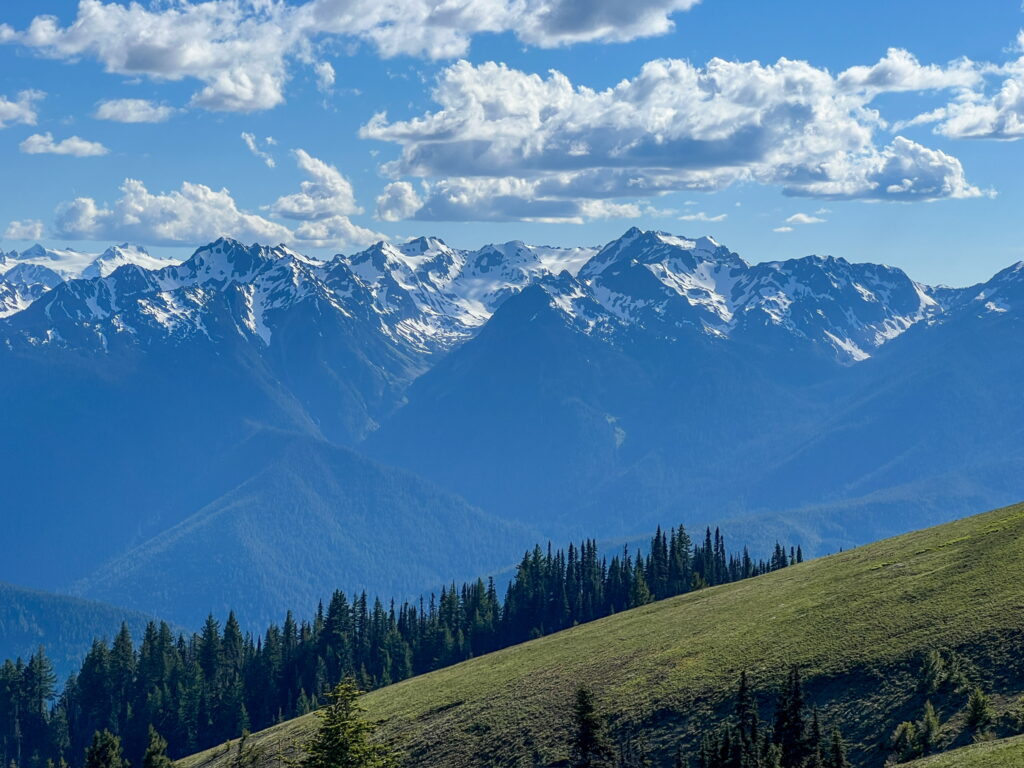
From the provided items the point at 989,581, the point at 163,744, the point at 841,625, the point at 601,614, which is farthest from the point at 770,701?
the point at 601,614

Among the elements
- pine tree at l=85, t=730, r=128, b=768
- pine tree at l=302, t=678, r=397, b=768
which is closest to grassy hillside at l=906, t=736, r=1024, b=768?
pine tree at l=302, t=678, r=397, b=768

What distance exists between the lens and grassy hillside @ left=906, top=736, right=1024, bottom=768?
187 feet

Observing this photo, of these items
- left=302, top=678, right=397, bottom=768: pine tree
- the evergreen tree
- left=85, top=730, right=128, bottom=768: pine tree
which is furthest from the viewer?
left=85, top=730, right=128, bottom=768: pine tree

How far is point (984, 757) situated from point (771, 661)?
31919 millimetres

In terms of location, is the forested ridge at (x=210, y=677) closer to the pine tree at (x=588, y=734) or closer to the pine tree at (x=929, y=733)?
the pine tree at (x=588, y=734)

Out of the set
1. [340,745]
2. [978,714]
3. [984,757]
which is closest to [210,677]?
[340,745]

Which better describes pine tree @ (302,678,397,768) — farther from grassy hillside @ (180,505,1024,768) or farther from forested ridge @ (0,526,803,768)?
forested ridge @ (0,526,803,768)

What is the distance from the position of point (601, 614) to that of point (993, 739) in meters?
131

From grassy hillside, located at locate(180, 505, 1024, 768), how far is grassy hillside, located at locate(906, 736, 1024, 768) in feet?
20.4

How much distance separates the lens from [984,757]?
59250 millimetres

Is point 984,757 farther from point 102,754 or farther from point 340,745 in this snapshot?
point 102,754

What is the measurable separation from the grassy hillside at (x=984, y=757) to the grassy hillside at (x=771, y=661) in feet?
20.4

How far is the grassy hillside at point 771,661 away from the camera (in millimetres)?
80562

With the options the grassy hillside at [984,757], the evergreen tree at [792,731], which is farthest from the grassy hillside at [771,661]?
the evergreen tree at [792,731]
